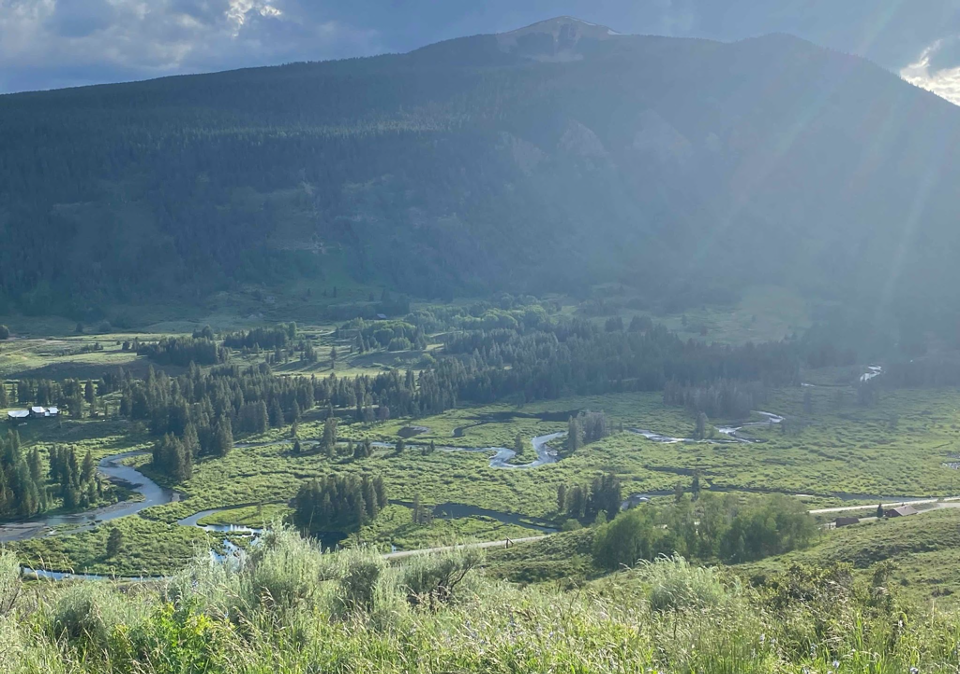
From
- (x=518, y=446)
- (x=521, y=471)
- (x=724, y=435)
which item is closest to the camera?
(x=521, y=471)

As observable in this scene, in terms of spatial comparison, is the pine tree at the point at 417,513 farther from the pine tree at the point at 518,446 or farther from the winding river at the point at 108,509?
the pine tree at the point at 518,446

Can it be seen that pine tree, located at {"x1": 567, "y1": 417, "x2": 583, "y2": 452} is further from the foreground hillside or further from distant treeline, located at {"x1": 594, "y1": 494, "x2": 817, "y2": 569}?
the foreground hillside

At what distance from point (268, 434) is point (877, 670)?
12033 cm

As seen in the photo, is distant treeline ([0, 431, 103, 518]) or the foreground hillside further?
distant treeline ([0, 431, 103, 518])

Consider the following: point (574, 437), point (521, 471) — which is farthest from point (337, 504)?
point (574, 437)

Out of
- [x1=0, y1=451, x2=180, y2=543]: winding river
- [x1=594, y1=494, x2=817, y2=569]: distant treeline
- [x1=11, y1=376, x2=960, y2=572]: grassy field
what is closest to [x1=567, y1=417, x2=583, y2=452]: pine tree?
[x1=11, y1=376, x2=960, y2=572]: grassy field

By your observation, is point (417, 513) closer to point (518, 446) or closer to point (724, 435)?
→ point (518, 446)

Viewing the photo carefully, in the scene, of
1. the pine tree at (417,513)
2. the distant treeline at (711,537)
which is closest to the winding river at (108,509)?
the pine tree at (417,513)

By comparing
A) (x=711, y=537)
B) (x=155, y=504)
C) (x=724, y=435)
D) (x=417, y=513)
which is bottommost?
(x=724, y=435)

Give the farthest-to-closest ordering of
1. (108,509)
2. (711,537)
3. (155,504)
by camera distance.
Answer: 1. (155,504)
2. (108,509)
3. (711,537)

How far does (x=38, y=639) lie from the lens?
1560cm

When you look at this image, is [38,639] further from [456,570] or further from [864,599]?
[864,599]

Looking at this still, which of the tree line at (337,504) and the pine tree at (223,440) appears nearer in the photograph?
the tree line at (337,504)

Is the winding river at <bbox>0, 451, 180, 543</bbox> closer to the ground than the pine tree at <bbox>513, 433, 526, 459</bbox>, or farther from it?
farther from it
